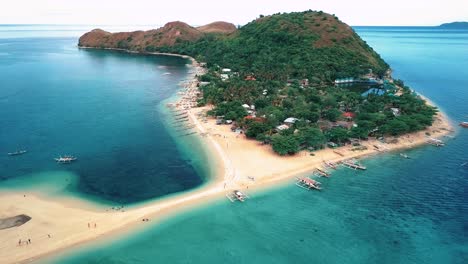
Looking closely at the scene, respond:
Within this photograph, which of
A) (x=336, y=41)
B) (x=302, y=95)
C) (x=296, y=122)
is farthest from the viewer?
(x=336, y=41)

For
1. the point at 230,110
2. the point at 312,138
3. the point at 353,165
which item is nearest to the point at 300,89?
the point at 230,110

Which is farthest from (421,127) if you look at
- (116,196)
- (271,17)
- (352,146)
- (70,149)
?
(271,17)

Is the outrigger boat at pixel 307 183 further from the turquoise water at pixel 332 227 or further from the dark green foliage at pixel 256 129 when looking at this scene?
the dark green foliage at pixel 256 129

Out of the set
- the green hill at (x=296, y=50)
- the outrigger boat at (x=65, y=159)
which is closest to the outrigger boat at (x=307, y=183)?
the outrigger boat at (x=65, y=159)

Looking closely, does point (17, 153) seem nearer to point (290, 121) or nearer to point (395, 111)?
point (290, 121)

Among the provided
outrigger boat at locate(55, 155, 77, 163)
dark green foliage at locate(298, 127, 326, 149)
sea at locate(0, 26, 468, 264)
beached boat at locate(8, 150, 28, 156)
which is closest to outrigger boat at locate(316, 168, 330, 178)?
sea at locate(0, 26, 468, 264)

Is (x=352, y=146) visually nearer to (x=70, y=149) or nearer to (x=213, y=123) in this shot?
(x=213, y=123)

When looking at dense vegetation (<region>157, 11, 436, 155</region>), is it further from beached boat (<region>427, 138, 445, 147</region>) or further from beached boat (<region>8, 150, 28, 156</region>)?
beached boat (<region>8, 150, 28, 156</region>)
